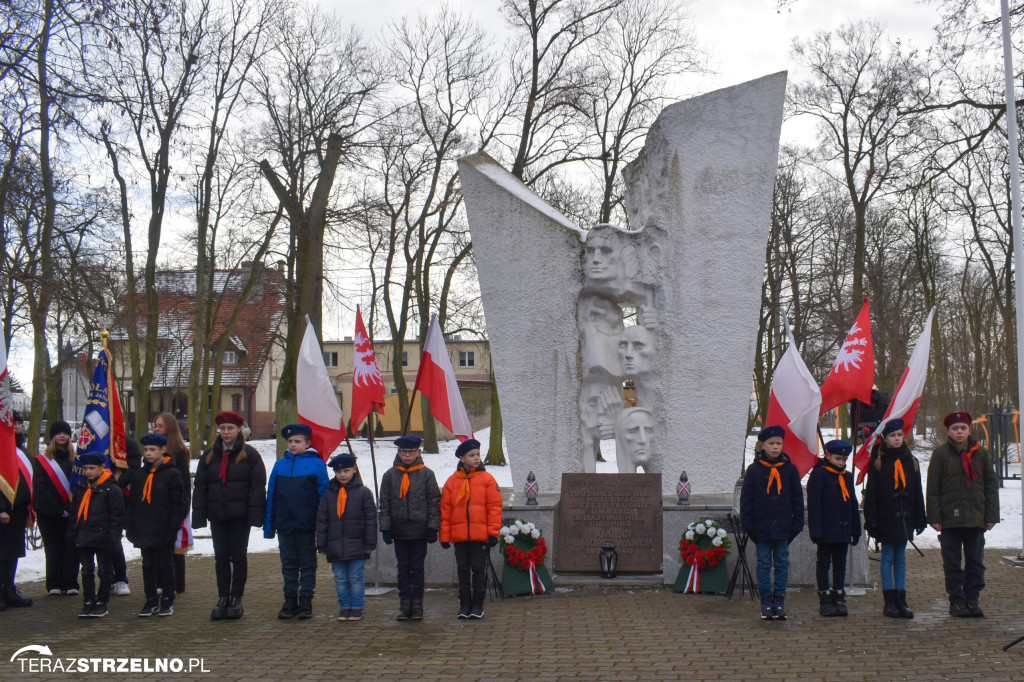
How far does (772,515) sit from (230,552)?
13.9 feet

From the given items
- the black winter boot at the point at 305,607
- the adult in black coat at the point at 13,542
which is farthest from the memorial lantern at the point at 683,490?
the adult in black coat at the point at 13,542

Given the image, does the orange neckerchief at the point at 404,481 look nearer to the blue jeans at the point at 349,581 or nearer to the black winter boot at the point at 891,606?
the blue jeans at the point at 349,581

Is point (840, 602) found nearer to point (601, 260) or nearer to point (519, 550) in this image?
point (519, 550)

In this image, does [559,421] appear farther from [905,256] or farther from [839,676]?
[905,256]

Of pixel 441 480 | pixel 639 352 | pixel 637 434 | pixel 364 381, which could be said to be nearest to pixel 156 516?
pixel 364 381

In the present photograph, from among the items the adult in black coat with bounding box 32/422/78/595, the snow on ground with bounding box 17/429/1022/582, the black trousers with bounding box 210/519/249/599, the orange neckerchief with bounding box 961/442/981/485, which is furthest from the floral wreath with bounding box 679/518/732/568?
the adult in black coat with bounding box 32/422/78/595

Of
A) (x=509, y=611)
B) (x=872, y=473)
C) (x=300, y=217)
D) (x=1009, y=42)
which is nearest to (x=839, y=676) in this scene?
(x=872, y=473)

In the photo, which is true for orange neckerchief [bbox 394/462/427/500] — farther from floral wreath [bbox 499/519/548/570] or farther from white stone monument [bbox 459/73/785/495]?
white stone monument [bbox 459/73/785/495]

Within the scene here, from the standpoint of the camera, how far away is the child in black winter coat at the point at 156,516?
741 centimetres

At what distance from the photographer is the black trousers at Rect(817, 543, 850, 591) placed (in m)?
7.34

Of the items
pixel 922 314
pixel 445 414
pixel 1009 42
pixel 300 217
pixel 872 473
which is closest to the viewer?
pixel 872 473

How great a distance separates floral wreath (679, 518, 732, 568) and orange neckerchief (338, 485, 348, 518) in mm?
3013

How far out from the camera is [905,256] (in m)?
28.7

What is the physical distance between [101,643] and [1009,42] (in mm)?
10462
